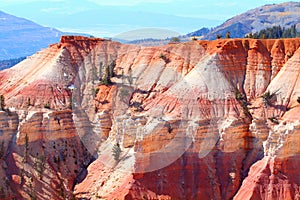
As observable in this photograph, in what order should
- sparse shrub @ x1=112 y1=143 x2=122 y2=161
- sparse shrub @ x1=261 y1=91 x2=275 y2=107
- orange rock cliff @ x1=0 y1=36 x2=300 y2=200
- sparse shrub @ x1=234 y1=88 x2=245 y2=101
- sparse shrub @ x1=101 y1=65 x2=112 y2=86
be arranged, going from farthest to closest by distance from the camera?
sparse shrub @ x1=101 y1=65 x2=112 y2=86 < sparse shrub @ x1=234 y1=88 x2=245 y2=101 < sparse shrub @ x1=112 y1=143 x2=122 y2=161 < sparse shrub @ x1=261 y1=91 x2=275 y2=107 < orange rock cliff @ x1=0 y1=36 x2=300 y2=200

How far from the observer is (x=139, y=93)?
277 ft

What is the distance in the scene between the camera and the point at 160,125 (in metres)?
75.1

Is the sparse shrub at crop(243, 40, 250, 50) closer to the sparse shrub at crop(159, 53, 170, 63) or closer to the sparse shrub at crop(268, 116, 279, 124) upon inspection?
the sparse shrub at crop(159, 53, 170, 63)

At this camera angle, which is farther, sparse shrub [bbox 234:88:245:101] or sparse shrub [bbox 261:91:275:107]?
sparse shrub [bbox 234:88:245:101]

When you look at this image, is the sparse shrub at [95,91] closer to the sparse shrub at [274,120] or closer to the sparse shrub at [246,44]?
the sparse shrub at [246,44]

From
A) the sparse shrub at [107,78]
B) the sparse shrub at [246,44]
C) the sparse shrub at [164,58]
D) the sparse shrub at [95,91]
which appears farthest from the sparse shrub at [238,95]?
the sparse shrub at [95,91]

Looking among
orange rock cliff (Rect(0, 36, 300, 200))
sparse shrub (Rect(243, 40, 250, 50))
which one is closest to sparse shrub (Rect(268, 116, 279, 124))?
orange rock cliff (Rect(0, 36, 300, 200))

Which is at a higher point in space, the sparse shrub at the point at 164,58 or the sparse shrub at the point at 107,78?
the sparse shrub at the point at 164,58

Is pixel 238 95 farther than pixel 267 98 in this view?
Yes

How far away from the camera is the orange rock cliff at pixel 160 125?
242 feet

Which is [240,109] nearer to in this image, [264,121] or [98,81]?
[264,121]

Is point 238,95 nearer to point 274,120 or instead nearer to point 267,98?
point 267,98

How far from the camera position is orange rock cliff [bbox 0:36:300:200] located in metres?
73.7

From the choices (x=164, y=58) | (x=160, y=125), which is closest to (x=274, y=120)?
(x=160, y=125)
